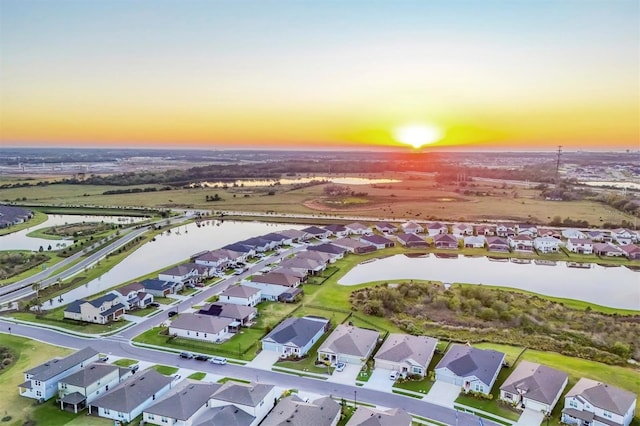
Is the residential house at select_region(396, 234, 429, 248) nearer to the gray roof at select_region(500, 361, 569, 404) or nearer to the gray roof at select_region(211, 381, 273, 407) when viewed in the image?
the gray roof at select_region(500, 361, 569, 404)

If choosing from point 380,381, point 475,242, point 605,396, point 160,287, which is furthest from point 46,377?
point 475,242

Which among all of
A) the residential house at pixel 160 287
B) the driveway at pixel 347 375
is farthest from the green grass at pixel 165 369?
the residential house at pixel 160 287

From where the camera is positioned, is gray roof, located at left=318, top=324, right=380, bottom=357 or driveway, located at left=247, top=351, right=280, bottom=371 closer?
driveway, located at left=247, top=351, right=280, bottom=371

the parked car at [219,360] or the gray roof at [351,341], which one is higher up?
the gray roof at [351,341]

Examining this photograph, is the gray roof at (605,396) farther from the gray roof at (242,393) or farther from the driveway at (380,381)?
the gray roof at (242,393)

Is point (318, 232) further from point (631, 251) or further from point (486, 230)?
point (631, 251)

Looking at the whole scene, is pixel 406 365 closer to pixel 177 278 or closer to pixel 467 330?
pixel 467 330

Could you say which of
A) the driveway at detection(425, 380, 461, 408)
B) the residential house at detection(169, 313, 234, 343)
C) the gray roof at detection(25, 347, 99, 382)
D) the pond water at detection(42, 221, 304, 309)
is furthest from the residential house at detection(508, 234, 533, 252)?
the gray roof at detection(25, 347, 99, 382)
